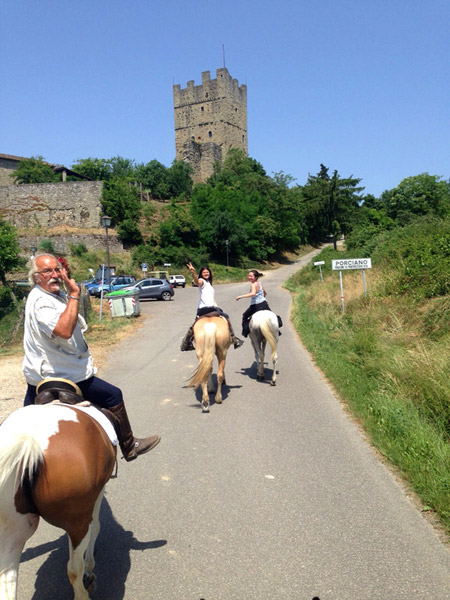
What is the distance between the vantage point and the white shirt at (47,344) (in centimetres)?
338

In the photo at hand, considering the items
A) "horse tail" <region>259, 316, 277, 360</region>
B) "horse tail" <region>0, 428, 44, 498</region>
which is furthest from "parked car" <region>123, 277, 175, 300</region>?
"horse tail" <region>0, 428, 44, 498</region>

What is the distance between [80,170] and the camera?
3423 inches

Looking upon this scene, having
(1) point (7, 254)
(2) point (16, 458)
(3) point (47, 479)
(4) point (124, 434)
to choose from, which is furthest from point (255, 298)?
(1) point (7, 254)

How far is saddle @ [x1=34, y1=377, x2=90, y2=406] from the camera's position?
3312 mm

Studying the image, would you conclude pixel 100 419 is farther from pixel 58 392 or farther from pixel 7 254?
pixel 7 254

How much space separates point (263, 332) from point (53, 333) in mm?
6323

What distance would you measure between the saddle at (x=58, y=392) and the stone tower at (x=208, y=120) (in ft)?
300

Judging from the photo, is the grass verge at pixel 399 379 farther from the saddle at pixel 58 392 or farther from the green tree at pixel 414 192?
the green tree at pixel 414 192

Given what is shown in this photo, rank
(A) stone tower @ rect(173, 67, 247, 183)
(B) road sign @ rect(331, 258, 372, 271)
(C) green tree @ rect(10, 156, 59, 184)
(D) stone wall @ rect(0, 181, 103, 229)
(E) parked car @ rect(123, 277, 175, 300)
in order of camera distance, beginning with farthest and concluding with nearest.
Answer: (A) stone tower @ rect(173, 67, 247, 183), (C) green tree @ rect(10, 156, 59, 184), (D) stone wall @ rect(0, 181, 103, 229), (E) parked car @ rect(123, 277, 175, 300), (B) road sign @ rect(331, 258, 372, 271)

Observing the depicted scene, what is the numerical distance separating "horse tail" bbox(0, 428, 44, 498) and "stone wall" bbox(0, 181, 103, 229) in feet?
197

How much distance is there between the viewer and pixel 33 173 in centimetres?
7469

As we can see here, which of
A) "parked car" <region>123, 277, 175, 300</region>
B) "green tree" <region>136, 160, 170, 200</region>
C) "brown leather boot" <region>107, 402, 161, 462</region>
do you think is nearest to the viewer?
"brown leather boot" <region>107, 402, 161, 462</region>

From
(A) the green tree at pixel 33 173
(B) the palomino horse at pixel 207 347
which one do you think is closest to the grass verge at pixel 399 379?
(B) the palomino horse at pixel 207 347

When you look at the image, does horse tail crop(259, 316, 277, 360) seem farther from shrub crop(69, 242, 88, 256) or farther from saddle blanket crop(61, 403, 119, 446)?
shrub crop(69, 242, 88, 256)
